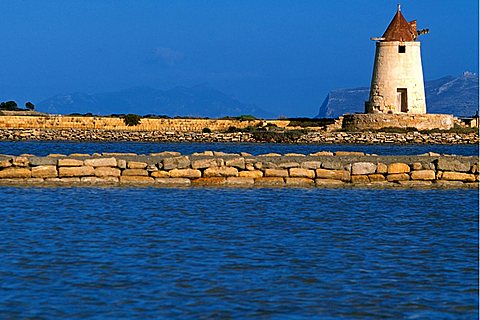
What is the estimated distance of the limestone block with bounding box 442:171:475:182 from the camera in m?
13.4

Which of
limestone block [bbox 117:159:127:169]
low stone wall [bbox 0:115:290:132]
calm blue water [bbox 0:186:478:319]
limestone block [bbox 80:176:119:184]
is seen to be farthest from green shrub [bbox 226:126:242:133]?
calm blue water [bbox 0:186:478:319]

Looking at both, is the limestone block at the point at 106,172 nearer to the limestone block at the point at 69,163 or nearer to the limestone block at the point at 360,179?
A: the limestone block at the point at 69,163

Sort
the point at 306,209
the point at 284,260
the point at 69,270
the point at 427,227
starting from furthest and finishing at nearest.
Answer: the point at 306,209 < the point at 427,227 < the point at 284,260 < the point at 69,270

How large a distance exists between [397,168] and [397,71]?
75.8 ft

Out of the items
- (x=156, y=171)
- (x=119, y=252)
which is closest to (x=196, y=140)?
(x=156, y=171)

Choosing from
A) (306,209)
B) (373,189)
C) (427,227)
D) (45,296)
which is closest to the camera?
(45,296)

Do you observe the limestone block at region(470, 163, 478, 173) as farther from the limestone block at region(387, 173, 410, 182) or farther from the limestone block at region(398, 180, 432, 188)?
the limestone block at region(387, 173, 410, 182)

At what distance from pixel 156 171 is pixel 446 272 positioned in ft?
22.1

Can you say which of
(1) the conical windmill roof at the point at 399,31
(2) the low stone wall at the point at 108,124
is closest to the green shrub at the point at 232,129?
(2) the low stone wall at the point at 108,124

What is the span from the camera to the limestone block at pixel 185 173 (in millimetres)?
13031

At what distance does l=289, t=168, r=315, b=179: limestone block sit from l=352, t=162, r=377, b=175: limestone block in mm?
613

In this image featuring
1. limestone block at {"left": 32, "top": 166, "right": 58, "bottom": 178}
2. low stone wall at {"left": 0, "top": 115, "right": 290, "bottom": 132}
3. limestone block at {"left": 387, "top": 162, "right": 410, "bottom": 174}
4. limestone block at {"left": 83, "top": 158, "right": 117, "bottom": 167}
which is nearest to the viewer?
limestone block at {"left": 32, "top": 166, "right": 58, "bottom": 178}

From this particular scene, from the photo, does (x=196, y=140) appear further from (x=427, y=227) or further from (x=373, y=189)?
(x=427, y=227)

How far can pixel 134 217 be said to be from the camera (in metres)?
9.69
